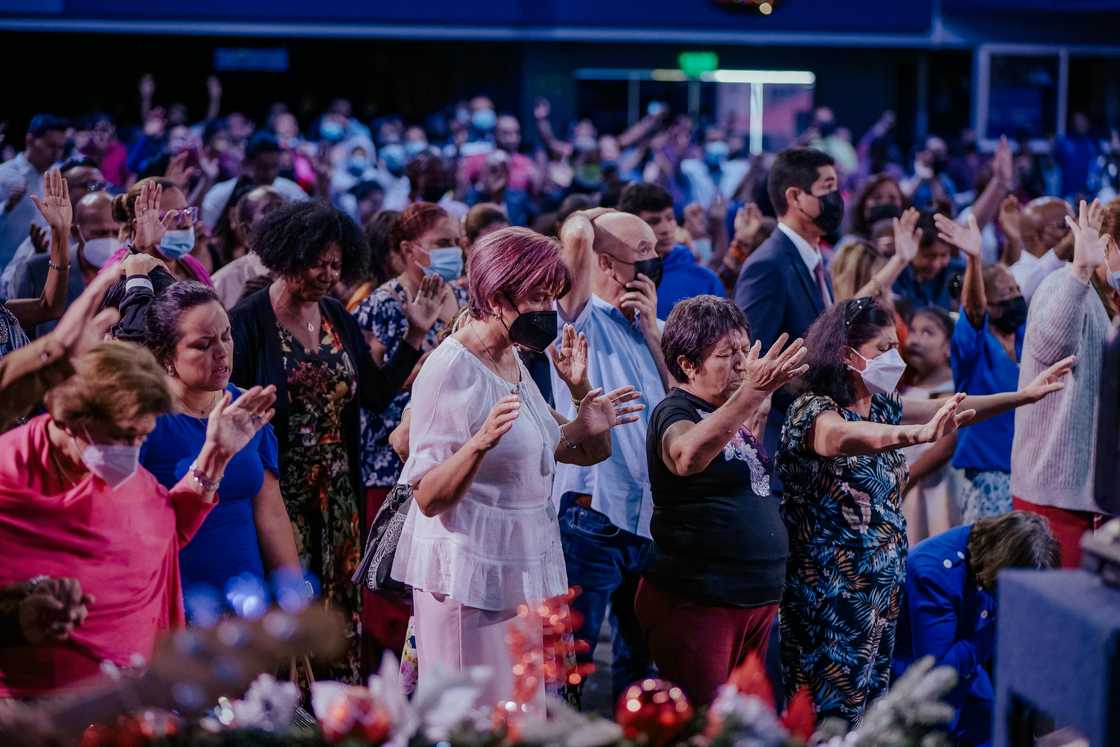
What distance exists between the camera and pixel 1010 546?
13.9ft

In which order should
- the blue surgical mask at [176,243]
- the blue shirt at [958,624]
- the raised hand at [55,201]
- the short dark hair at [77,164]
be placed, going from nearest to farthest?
1. the blue shirt at [958,624]
2. the raised hand at [55,201]
3. the blue surgical mask at [176,243]
4. the short dark hair at [77,164]

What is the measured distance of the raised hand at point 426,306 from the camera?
16.3 feet

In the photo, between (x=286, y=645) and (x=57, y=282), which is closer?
(x=286, y=645)

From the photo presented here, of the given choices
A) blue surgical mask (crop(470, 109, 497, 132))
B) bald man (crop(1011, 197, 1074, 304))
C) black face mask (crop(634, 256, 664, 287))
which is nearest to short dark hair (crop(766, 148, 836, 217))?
black face mask (crop(634, 256, 664, 287))

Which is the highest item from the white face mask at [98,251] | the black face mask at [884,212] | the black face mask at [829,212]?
the black face mask at [829,212]

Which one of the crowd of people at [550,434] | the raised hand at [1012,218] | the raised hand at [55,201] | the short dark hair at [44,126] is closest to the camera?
the crowd of people at [550,434]

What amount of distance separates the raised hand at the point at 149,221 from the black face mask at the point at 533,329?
5.69 ft

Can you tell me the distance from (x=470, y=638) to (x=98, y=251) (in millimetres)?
2965

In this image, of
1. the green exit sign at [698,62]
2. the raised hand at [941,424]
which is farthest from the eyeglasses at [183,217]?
the green exit sign at [698,62]

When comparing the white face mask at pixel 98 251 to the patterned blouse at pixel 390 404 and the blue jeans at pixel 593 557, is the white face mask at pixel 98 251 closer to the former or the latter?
the patterned blouse at pixel 390 404

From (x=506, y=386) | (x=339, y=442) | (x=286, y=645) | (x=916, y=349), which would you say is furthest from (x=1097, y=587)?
(x=916, y=349)

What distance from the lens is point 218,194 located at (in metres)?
8.00

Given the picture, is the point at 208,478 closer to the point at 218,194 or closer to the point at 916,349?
the point at 916,349

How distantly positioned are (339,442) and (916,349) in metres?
2.70
